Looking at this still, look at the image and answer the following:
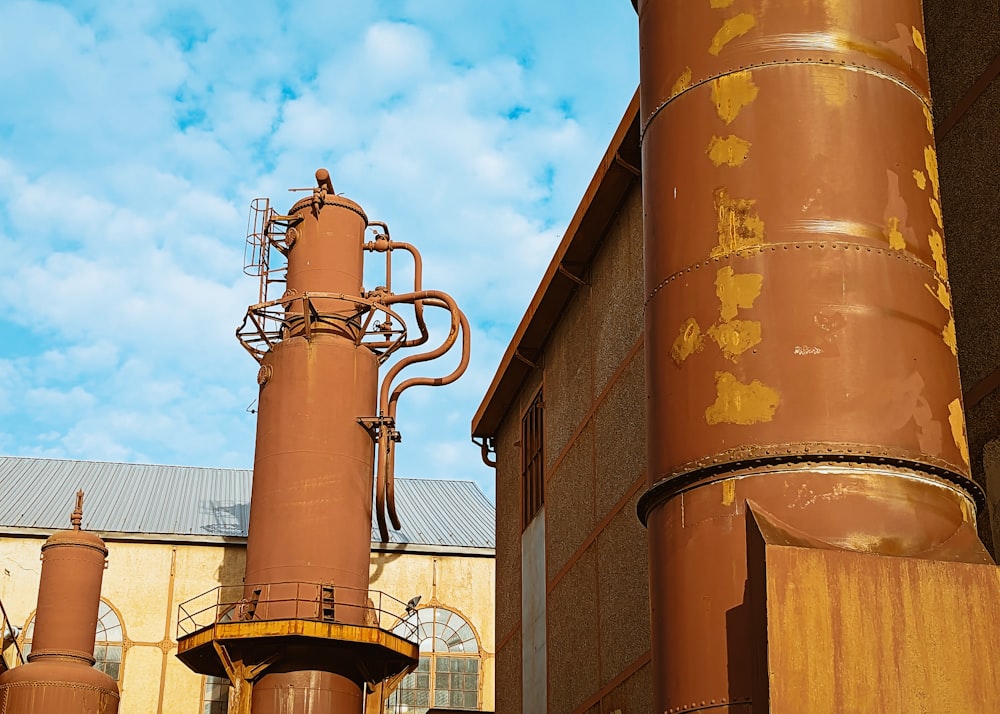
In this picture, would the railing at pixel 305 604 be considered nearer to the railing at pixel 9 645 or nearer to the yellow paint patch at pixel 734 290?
the railing at pixel 9 645

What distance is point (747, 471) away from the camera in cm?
684

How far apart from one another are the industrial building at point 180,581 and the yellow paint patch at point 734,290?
101 feet

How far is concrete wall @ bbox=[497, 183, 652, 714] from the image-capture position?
48.3 ft

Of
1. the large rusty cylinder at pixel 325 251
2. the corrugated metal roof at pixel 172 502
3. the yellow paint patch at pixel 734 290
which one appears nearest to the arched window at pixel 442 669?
the corrugated metal roof at pixel 172 502

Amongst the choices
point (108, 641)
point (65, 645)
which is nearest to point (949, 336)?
point (65, 645)

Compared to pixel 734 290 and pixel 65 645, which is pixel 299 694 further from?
pixel 734 290

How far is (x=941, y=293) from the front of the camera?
7340mm

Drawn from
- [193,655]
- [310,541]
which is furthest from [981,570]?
[193,655]

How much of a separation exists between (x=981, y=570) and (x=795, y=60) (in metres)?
3.01

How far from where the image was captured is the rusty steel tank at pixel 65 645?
25.5m

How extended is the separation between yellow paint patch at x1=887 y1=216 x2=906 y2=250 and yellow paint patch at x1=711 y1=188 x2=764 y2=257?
0.70 meters

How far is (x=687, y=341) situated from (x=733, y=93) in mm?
1478

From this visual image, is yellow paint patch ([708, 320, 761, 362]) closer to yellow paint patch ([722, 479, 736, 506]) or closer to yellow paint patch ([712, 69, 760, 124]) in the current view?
yellow paint patch ([722, 479, 736, 506])

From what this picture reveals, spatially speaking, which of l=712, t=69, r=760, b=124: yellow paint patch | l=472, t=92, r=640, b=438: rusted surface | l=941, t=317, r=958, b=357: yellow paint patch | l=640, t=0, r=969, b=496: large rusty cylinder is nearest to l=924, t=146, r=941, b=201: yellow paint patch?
l=640, t=0, r=969, b=496: large rusty cylinder
